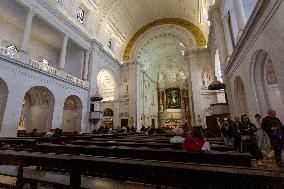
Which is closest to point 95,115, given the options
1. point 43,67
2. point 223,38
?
point 43,67

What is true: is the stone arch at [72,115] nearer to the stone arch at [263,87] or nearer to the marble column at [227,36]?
the marble column at [227,36]

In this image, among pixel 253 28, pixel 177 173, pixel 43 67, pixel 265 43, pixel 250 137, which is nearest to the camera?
pixel 177 173

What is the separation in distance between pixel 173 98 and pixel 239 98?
19.3m

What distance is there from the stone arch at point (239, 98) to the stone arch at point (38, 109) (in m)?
11.6

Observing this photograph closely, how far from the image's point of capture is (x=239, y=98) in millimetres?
9680

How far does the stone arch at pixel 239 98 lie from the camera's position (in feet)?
30.9

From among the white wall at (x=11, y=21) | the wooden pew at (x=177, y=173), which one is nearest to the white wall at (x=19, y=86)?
the white wall at (x=11, y=21)

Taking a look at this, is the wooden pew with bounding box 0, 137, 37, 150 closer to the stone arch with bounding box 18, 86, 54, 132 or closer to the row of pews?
the row of pews

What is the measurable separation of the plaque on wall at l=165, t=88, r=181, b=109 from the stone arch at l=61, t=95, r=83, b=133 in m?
17.1

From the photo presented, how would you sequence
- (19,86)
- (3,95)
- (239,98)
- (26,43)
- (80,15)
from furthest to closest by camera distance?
(80,15), (26,43), (19,86), (239,98), (3,95)

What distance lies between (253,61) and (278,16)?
261 centimetres

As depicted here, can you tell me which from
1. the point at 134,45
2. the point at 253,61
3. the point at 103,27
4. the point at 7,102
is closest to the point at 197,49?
the point at 134,45

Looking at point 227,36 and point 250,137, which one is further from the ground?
point 227,36

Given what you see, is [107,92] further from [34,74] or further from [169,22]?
[169,22]
